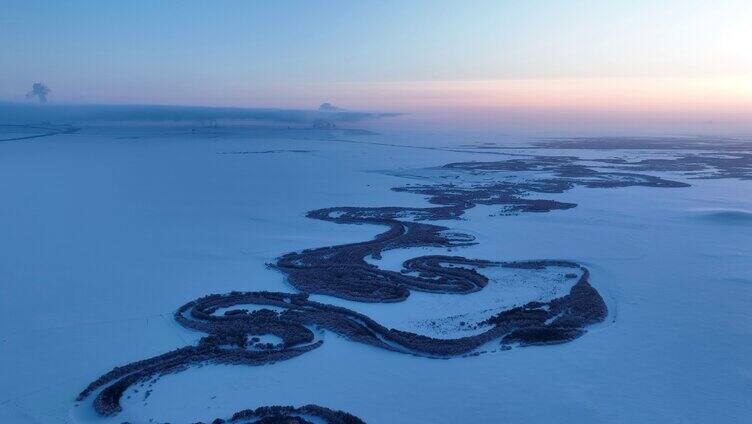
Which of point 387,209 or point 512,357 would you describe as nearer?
point 512,357

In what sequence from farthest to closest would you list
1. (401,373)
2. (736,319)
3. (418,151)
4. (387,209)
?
(418,151)
(387,209)
(736,319)
(401,373)

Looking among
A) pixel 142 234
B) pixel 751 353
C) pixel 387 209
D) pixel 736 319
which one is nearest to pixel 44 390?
pixel 142 234

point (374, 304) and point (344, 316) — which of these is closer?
point (344, 316)

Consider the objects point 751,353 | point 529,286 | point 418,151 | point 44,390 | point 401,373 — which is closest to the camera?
point 44,390

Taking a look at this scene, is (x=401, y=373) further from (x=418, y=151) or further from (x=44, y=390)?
(x=418, y=151)

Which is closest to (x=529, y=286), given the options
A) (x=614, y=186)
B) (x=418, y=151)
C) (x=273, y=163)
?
(x=614, y=186)

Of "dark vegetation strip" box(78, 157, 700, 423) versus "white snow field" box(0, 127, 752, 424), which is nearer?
"white snow field" box(0, 127, 752, 424)

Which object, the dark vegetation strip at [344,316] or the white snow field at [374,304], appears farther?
the dark vegetation strip at [344,316]
